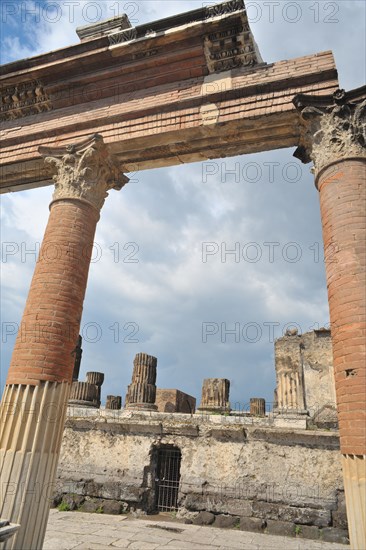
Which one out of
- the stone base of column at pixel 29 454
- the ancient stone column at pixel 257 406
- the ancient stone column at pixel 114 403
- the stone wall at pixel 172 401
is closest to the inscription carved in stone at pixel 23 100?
the stone base of column at pixel 29 454

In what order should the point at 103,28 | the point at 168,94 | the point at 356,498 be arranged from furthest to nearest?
the point at 103,28, the point at 168,94, the point at 356,498

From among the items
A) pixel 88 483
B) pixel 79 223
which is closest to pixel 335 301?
pixel 79 223

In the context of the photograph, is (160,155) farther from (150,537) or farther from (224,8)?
(150,537)

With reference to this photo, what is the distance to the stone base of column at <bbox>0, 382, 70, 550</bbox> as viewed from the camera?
168 inches

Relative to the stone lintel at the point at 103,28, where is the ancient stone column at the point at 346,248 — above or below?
below

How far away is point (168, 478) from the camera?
9.38 metres

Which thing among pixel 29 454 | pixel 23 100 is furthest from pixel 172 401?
pixel 23 100

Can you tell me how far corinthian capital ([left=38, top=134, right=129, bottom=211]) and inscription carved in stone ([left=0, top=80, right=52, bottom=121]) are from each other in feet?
4.48

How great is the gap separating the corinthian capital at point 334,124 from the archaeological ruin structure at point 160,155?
17 millimetres

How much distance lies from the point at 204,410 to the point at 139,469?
240 cm

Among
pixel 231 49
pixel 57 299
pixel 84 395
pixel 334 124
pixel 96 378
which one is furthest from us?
pixel 96 378

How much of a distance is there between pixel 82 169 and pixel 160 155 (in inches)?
53.5

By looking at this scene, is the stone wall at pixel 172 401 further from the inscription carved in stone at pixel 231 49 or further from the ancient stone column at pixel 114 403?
the inscription carved in stone at pixel 231 49

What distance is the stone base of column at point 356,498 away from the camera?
11.1ft
